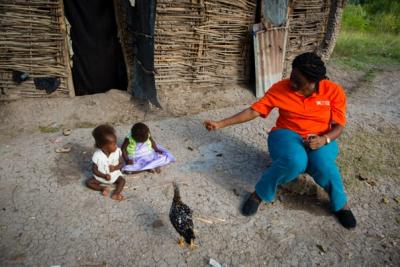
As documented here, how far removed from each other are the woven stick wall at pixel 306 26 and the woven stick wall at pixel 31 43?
11.5 feet

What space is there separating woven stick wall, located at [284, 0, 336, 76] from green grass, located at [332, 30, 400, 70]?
4.90 feet

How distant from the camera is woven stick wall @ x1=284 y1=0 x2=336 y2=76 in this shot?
20.3 feet

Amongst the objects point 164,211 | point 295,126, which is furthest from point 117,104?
point 295,126

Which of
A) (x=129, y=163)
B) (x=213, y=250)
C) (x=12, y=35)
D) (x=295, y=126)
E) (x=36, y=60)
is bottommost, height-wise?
(x=213, y=250)

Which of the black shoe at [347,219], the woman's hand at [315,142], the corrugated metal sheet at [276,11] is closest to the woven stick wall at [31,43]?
the corrugated metal sheet at [276,11]

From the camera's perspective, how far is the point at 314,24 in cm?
662

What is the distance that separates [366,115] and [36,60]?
4.61 meters

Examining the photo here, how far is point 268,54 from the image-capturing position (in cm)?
592

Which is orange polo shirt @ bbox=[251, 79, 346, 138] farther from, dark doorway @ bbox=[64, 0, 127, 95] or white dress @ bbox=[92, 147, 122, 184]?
dark doorway @ bbox=[64, 0, 127, 95]

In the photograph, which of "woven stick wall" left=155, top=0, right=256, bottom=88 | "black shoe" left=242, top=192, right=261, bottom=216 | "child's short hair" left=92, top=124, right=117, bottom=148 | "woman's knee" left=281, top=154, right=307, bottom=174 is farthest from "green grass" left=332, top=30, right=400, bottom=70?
"child's short hair" left=92, top=124, right=117, bottom=148

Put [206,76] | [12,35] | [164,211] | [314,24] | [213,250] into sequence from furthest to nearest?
1. [314,24]
2. [206,76]
3. [12,35]
4. [164,211]
5. [213,250]

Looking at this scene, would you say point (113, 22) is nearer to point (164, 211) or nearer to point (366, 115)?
point (164, 211)

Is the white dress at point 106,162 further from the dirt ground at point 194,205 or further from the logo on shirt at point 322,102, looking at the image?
the logo on shirt at point 322,102

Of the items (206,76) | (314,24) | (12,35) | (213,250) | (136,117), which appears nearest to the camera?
(213,250)
